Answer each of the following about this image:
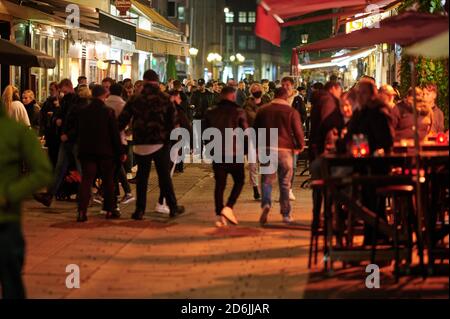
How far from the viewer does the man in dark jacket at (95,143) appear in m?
15.6

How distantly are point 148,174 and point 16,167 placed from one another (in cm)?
812

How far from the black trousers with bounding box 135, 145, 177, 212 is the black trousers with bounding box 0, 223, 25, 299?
310 inches

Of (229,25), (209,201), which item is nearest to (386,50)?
(209,201)

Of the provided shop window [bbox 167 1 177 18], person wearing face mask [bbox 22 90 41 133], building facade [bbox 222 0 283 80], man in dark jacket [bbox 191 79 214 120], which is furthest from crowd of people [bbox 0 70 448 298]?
building facade [bbox 222 0 283 80]

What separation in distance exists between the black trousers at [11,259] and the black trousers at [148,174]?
7861 mm

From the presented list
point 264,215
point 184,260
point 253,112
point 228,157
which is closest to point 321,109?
point 228,157

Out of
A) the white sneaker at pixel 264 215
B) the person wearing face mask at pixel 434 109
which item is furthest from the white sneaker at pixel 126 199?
the person wearing face mask at pixel 434 109

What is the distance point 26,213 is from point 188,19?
60.0 m

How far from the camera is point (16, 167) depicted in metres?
8.02

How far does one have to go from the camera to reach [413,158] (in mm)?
11672

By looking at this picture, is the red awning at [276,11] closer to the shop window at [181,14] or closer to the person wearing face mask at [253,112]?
the person wearing face mask at [253,112]

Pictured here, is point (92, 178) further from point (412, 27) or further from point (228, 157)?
point (412, 27)

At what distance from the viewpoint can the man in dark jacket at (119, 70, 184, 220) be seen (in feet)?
52.4

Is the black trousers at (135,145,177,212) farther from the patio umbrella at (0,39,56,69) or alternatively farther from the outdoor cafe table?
the outdoor cafe table
